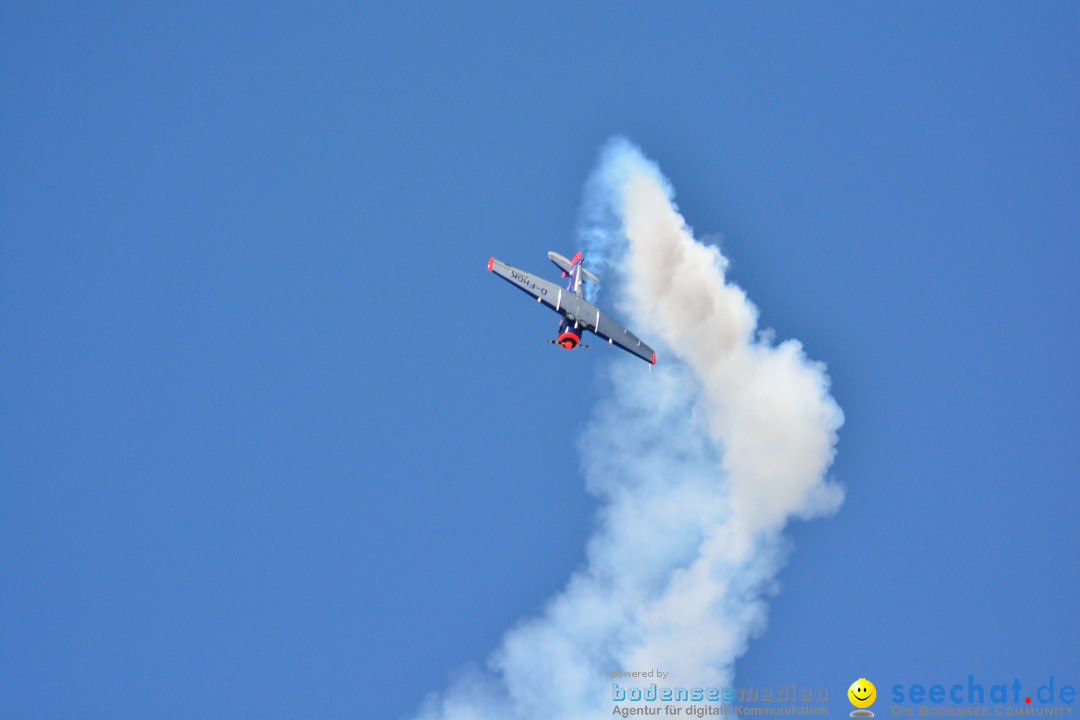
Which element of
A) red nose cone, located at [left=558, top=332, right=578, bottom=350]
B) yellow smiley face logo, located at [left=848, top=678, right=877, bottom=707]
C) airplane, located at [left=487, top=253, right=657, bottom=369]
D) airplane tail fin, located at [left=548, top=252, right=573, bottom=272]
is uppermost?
airplane tail fin, located at [left=548, top=252, right=573, bottom=272]

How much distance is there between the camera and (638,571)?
351ft

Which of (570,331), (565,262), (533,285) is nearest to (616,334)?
(570,331)

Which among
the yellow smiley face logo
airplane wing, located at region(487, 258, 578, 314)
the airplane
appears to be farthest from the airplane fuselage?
the yellow smiley face logo

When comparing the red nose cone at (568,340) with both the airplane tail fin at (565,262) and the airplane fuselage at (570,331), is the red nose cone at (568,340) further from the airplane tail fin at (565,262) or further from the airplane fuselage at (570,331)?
the airplane tail fin at (565,262)

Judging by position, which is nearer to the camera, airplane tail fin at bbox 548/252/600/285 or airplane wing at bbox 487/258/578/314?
airplane wing at bbox 487/258/578/314

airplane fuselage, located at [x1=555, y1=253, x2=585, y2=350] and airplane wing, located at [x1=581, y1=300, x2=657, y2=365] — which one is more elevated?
airplane wing, located at [x1=581, y1=300, x2=657, y2=365]

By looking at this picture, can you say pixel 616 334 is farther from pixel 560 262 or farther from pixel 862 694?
pixel 862 694

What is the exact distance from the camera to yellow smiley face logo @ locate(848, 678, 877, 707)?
105 m

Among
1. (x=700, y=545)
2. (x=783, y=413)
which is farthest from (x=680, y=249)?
(x=700, y=545)

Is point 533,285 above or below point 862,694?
above

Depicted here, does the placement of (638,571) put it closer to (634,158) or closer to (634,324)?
(634,324)

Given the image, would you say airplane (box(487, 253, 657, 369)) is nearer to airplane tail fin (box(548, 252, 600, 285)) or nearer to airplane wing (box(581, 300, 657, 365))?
airplane wing (box(581, 300, 657, 365))

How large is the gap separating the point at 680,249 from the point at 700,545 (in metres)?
22.3

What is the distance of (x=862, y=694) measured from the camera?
344 feet
